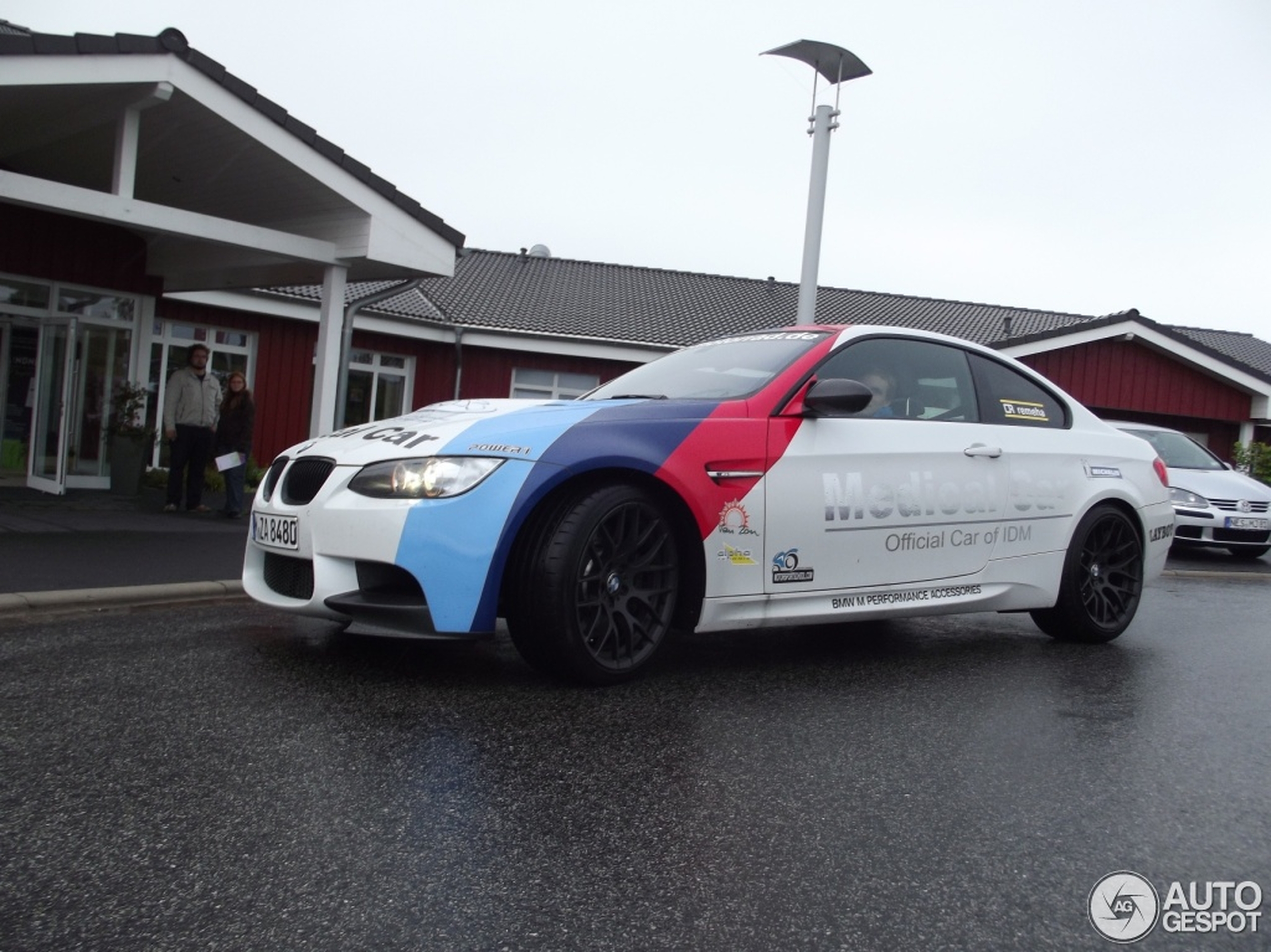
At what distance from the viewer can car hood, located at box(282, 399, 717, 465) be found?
14.1 ft

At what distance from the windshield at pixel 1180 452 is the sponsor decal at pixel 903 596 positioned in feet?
30.5

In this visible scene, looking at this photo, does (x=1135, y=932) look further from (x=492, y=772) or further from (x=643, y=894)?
(x=492, y=772)

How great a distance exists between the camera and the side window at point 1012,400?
5871mm

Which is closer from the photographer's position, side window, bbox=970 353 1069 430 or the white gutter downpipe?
side window, bbox=970 353 1069 430

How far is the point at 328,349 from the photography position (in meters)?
11.6

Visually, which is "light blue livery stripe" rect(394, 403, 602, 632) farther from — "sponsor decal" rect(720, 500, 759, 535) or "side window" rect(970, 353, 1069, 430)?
"side window" rect(970, 353, 1069, 430)

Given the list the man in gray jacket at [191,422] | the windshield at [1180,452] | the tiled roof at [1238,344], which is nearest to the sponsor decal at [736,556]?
the man in gray jacket at [191,422]

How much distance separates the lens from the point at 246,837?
286 cm

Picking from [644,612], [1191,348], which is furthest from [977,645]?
[1191,348]

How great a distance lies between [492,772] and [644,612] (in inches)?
48.4

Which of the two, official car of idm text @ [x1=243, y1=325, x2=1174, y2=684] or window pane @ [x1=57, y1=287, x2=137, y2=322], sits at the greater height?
window pane @ [x1=57, y1=287, x2=137, y2=322]

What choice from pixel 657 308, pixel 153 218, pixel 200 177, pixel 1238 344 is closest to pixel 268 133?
pixel 153 218

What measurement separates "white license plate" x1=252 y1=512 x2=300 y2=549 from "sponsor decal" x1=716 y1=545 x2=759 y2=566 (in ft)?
5.46

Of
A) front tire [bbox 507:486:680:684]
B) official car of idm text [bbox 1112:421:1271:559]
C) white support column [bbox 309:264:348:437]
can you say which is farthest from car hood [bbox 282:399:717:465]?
official car of idm text [bbox 1112:421:1271:559]
